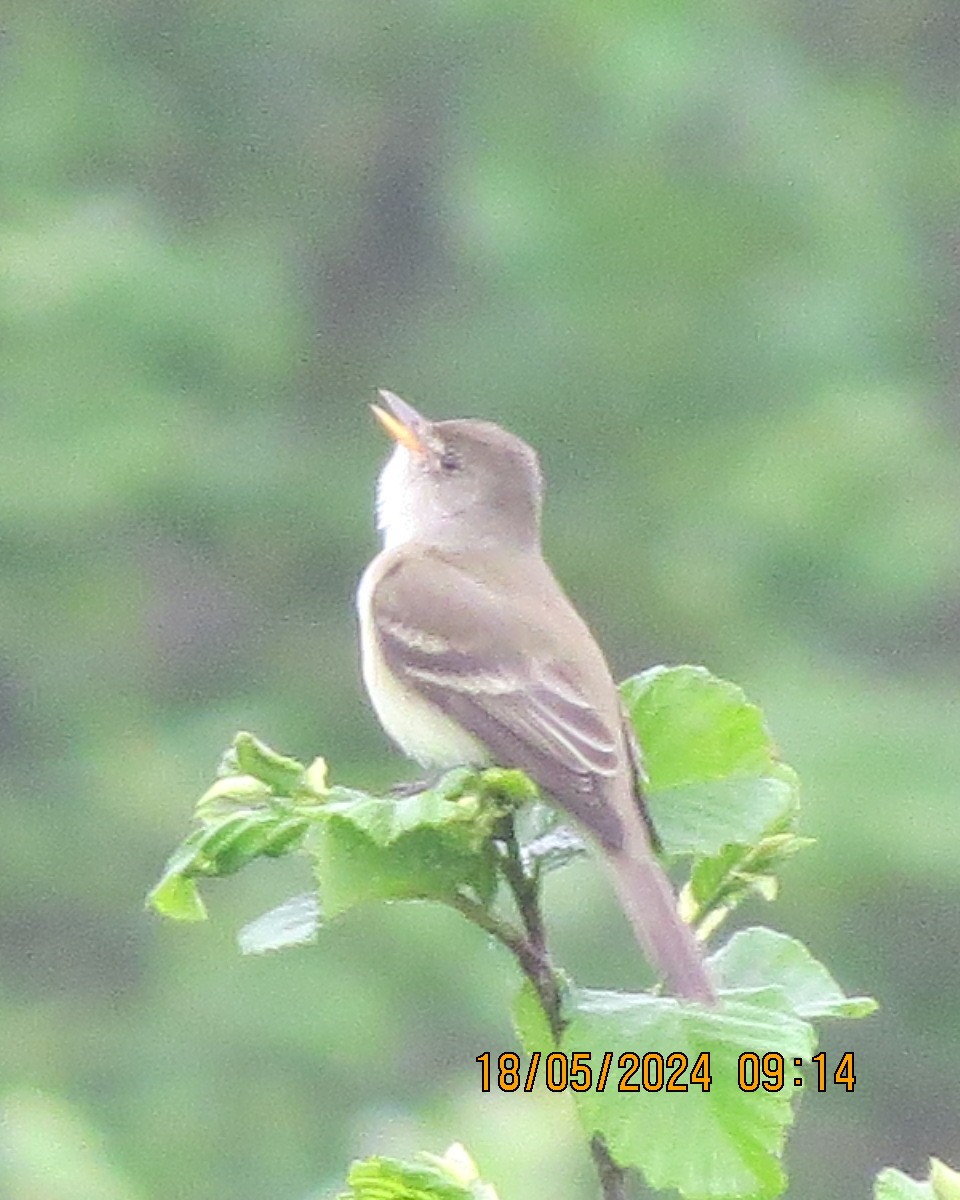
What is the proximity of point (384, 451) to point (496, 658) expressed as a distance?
6506 millimetres

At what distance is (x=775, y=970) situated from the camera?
1851 millimetres

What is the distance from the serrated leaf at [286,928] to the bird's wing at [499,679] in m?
0.40

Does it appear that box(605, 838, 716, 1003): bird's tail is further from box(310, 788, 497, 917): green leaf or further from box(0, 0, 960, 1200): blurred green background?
box(0, 0, 960, 1200): blurred green background

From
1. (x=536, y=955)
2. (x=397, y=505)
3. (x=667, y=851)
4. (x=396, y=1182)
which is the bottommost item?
(x=396, y=1182)

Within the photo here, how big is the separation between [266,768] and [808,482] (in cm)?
683

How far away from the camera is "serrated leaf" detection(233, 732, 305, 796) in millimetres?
1824

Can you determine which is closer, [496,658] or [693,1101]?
[693,1101]

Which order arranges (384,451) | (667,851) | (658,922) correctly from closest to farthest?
(667,851), (658,922), (384,451)

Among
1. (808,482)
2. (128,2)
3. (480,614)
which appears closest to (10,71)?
(128,2)

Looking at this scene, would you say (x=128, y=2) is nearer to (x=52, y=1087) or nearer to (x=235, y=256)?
(x=235, y=256)

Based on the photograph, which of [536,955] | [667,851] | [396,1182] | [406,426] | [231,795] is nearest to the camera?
[396,1182]

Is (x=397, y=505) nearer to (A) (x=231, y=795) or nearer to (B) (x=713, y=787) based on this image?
(B) (x=713, y=787)

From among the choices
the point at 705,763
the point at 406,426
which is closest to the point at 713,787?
the point at 705,763
